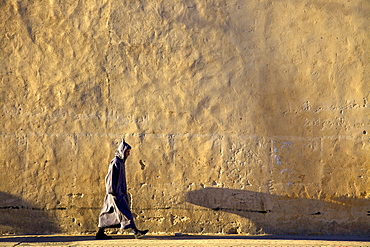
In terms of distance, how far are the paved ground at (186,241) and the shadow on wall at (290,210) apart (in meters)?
0.22

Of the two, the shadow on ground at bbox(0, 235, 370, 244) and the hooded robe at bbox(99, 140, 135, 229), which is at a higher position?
the hooded robe at bbox(99, 140, 135, 229)

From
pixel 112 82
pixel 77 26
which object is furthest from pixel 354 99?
pixel 77 26

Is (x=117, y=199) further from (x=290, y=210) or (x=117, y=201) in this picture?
(x=290, y=210)

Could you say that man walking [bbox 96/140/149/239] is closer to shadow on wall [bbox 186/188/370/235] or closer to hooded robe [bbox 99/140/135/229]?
hooded robe [bbox 99/140/135/229]

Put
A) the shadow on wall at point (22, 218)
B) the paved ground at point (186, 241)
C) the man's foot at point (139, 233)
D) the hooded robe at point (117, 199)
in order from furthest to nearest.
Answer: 1. the shadow on wall at point (22, 218)
2. the man's foot at point (139, 233)
3. the hooded robe at point (117, 199)
4. the paved ground at point (186, 241)

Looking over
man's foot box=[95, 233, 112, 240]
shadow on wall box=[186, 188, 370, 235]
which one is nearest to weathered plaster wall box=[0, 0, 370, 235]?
shadow on wall box=[186, 188, 370, 235]

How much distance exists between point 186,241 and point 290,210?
166 centimetres

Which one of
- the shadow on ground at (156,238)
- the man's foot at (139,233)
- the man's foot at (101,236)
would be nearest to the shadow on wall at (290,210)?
the shadow on ground at (156,238)

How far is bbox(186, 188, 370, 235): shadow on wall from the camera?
6512mm

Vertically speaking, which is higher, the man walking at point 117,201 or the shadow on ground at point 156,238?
the man walking at point 117,201

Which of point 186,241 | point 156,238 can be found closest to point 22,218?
point 156,238

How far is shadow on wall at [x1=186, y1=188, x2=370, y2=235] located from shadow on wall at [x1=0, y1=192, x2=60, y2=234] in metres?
2.06

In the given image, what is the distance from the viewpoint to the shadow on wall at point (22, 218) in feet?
21.1

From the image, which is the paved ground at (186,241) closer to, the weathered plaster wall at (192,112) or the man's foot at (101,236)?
the man's foot at (101,236)
